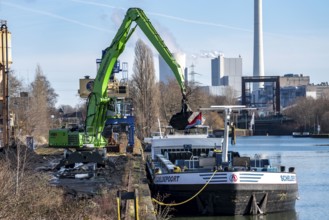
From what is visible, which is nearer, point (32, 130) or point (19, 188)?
point (19, 188)

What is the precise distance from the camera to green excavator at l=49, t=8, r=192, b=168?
35375 mm

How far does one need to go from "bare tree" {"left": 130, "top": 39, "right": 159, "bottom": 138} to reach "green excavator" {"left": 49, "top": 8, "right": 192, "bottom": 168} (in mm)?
42590

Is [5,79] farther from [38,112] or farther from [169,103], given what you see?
[169,103]

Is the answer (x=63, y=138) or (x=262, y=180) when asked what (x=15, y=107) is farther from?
(x=262, y=180)

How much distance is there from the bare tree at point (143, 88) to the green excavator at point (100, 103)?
4259 cm

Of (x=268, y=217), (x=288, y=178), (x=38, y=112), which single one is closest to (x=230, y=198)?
(x=268, y=217)

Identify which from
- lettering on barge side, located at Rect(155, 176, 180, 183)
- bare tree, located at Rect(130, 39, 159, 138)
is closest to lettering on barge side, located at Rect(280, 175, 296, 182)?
lettering on barge side, located at Rect(155, 176, 180, 183)

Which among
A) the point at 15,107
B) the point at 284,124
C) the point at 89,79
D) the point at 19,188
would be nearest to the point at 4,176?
the point at 19,188

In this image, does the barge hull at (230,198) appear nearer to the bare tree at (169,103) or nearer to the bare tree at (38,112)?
the bare tree at (38,112)

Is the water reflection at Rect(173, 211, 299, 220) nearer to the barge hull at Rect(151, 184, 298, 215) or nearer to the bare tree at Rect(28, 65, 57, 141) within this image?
the barge hull at Rect(151, 184, 298, 215)

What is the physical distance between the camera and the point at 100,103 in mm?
39000

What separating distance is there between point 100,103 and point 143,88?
45.9m

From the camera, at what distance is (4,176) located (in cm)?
1841

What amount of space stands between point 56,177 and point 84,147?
754 centimetres
